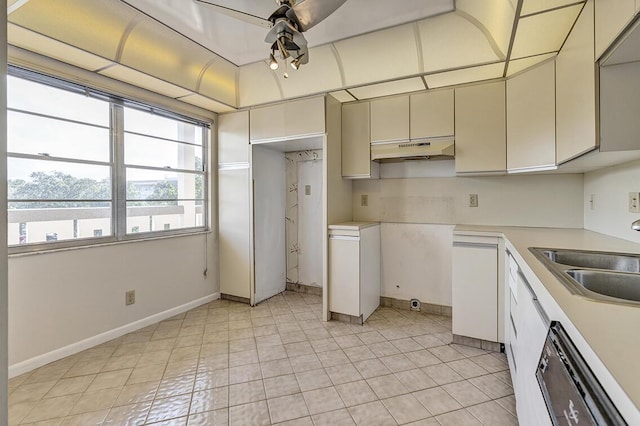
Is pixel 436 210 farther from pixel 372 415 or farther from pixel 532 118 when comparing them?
pixel 372 415

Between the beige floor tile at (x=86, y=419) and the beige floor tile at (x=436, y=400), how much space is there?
1.91m

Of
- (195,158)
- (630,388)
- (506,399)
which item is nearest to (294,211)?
(195,158)

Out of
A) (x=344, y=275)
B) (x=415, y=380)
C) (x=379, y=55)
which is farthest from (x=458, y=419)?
(x=379, y=55)

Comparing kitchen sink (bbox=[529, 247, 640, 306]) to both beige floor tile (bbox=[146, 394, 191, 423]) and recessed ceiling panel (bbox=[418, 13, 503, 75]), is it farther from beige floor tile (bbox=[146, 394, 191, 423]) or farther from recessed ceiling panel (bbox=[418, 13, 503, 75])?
beige floor tile (bbox=[146, 394, 191, 423])

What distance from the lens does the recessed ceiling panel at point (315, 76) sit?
288cm

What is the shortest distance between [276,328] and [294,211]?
67.4 inches

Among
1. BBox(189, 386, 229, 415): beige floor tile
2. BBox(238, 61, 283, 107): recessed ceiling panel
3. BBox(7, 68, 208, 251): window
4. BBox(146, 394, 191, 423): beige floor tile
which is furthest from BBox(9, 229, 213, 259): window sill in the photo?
BBox(238, 61, 283, 107): recessed ceiling panel

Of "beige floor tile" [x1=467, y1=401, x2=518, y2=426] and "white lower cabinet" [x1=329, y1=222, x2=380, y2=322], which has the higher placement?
"white lower cabinet" [x1=329, y1=222, x2=380, y2=322]

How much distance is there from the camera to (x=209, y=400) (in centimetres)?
185

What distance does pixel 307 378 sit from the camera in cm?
208

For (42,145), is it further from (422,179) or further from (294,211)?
(422,179)

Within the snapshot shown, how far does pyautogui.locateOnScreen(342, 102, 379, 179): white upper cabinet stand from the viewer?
3236 mm

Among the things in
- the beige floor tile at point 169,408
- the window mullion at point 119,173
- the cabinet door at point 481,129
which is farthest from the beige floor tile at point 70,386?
the cabinet door at point 481,129

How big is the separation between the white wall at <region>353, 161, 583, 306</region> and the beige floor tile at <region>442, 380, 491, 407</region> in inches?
50.6
